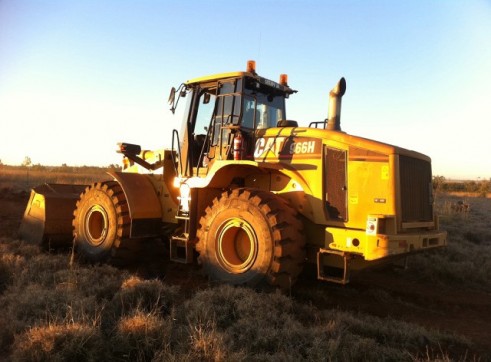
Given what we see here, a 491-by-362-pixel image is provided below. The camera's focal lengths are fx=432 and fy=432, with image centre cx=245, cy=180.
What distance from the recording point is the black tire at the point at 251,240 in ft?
19.5

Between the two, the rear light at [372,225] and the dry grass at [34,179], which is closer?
the rear light at [372,225]

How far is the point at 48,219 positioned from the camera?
8.85 m

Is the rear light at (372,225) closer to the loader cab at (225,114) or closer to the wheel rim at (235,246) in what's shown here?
the wheel rim at (235,246)

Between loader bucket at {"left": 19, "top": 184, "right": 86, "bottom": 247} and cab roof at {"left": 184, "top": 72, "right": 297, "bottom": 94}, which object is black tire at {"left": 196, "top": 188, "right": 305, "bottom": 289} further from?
loader bucket at {"left": 19, "top": 184, "right": 86, "bottom": 247}

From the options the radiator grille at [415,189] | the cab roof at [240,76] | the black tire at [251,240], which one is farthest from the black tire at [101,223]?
the radiator grille at [415,189]

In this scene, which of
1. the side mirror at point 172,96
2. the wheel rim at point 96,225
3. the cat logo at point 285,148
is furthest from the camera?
the wheel rim at point 96,225

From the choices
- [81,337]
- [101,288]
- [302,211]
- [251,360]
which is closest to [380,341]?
[251,360]

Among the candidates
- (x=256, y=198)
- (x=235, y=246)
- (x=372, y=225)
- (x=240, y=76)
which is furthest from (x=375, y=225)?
(x=240, y=76)

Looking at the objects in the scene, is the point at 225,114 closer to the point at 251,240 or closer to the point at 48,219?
the point at 251,240

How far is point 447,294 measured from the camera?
7.48 metres

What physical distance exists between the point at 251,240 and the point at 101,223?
3856mm

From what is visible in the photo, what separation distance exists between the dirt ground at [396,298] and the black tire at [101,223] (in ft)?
2.14

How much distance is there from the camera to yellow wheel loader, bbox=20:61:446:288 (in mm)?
5945

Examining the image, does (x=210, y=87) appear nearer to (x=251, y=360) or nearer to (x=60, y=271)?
Result: (x=60, y=271)
